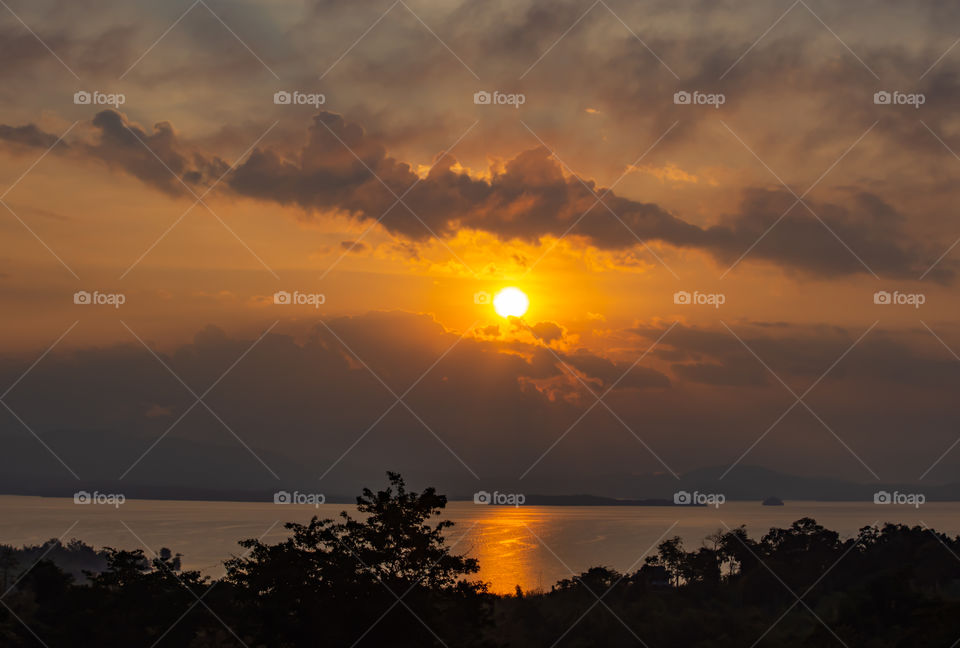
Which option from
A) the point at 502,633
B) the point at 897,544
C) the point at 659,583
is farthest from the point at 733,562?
the point at 502,633

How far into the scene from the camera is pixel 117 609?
36812 mm

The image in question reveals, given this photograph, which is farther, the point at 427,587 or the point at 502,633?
the point at 502,633

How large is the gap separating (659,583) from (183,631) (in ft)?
214

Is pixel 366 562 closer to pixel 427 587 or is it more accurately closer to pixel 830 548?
pixel 427 587

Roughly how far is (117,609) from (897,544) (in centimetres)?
7843

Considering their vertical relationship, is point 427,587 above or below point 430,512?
below

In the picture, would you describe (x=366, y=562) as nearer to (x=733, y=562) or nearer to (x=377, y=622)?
(x=377, y=622)

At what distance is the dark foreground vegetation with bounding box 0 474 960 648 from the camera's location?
31.0 meters

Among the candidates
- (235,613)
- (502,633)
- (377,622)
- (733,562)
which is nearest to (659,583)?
(733,562)

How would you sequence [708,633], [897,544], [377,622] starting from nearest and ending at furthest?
[377,622]
[708,633]
[897,544]

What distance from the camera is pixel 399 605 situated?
99.3ft

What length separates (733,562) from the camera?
9506cm

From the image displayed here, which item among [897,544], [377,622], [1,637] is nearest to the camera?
[377,622]

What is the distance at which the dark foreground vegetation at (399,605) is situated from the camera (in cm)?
3103
